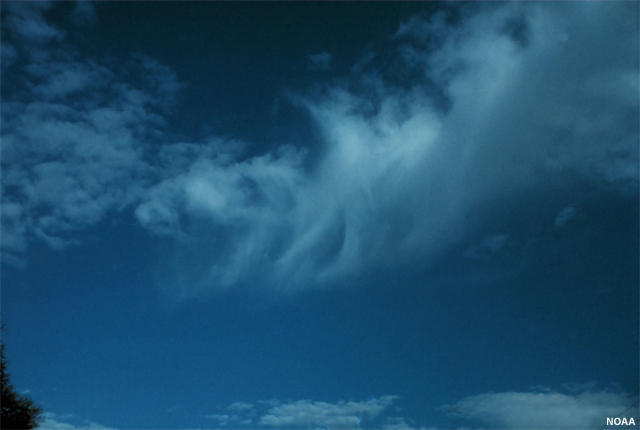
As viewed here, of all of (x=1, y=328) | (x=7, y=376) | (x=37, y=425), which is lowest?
(x=37, y=425)

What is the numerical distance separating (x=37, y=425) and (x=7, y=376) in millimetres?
4413

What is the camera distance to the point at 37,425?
26766 mm

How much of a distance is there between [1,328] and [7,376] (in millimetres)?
3693

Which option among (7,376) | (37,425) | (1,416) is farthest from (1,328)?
(37,425)

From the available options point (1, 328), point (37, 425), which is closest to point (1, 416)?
point (37, 425)

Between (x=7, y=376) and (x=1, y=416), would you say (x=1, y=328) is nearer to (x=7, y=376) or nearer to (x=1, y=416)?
(x=7, y=376)

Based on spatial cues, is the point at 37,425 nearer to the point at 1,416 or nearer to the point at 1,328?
the point at 1,416

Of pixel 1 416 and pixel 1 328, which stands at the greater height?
pixel 1 328

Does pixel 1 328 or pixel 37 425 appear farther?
pixel 37 425

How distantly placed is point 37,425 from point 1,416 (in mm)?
2444

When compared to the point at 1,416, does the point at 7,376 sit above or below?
above

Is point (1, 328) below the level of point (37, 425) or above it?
above

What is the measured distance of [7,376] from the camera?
2575 centimetres

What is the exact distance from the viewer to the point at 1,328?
25.1 m
